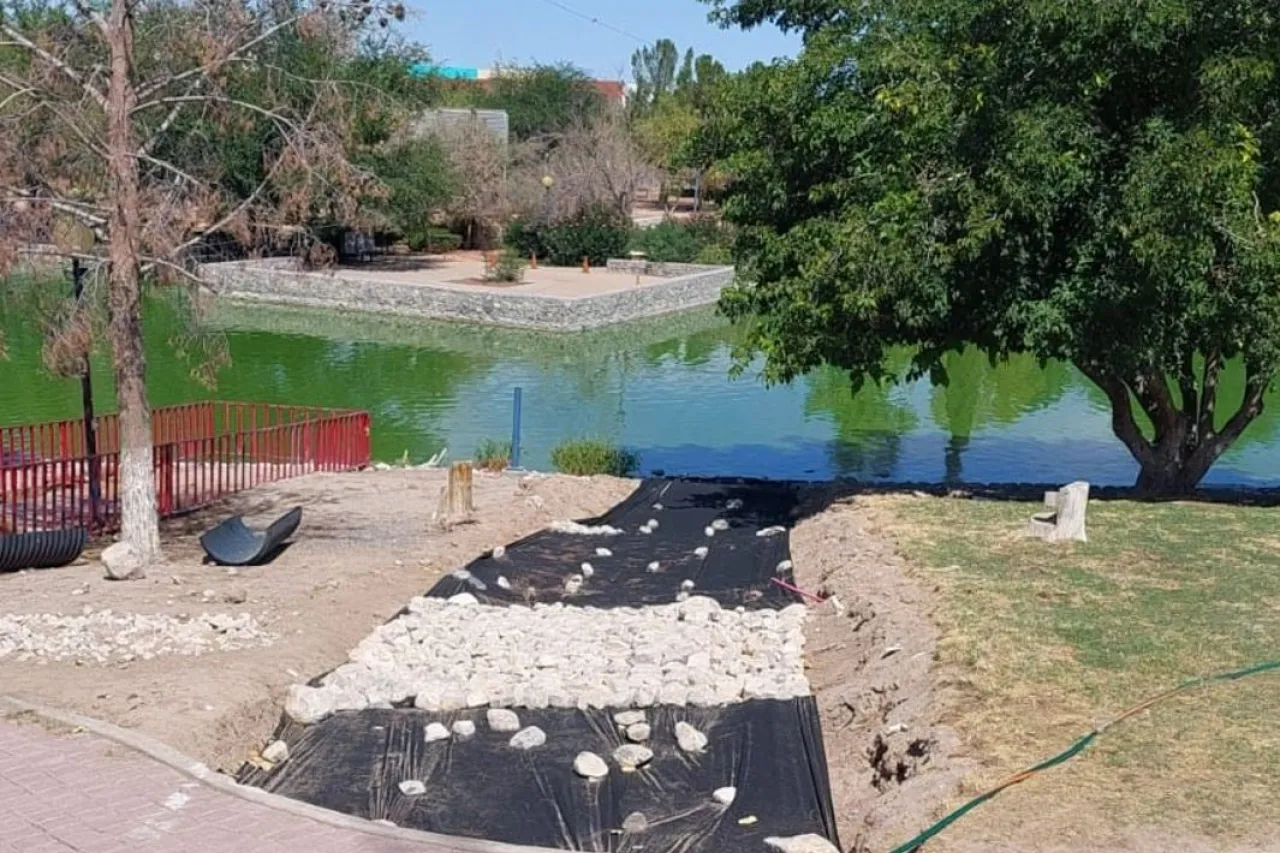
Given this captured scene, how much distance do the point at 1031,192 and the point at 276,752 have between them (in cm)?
863

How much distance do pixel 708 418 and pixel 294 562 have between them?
50.3 ft

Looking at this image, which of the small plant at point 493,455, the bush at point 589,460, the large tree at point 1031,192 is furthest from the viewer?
the bush at point 589,460

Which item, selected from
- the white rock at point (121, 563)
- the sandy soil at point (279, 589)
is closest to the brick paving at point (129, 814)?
the sandy soil at point (279, 589)

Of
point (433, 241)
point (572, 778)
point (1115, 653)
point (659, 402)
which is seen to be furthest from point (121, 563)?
point (433, 241)

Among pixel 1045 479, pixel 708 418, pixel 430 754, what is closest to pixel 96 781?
pixel 430 754

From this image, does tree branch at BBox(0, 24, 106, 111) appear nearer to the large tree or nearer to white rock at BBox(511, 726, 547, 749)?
the large tree

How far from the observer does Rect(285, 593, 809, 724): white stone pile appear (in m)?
9.55

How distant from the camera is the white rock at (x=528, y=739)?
29.1ft

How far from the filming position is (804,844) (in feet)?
23.5

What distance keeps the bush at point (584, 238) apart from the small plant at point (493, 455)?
93.9ft

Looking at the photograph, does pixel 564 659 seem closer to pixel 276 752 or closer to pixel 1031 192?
pixel 276 752

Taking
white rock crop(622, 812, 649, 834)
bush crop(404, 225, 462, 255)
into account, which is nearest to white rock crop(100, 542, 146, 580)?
white rock crop(622, 812, 649, 834)

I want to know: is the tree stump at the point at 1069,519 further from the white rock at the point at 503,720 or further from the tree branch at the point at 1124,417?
the white rock at the point at 503,720

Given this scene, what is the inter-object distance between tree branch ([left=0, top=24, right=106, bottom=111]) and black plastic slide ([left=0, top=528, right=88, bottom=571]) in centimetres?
384
